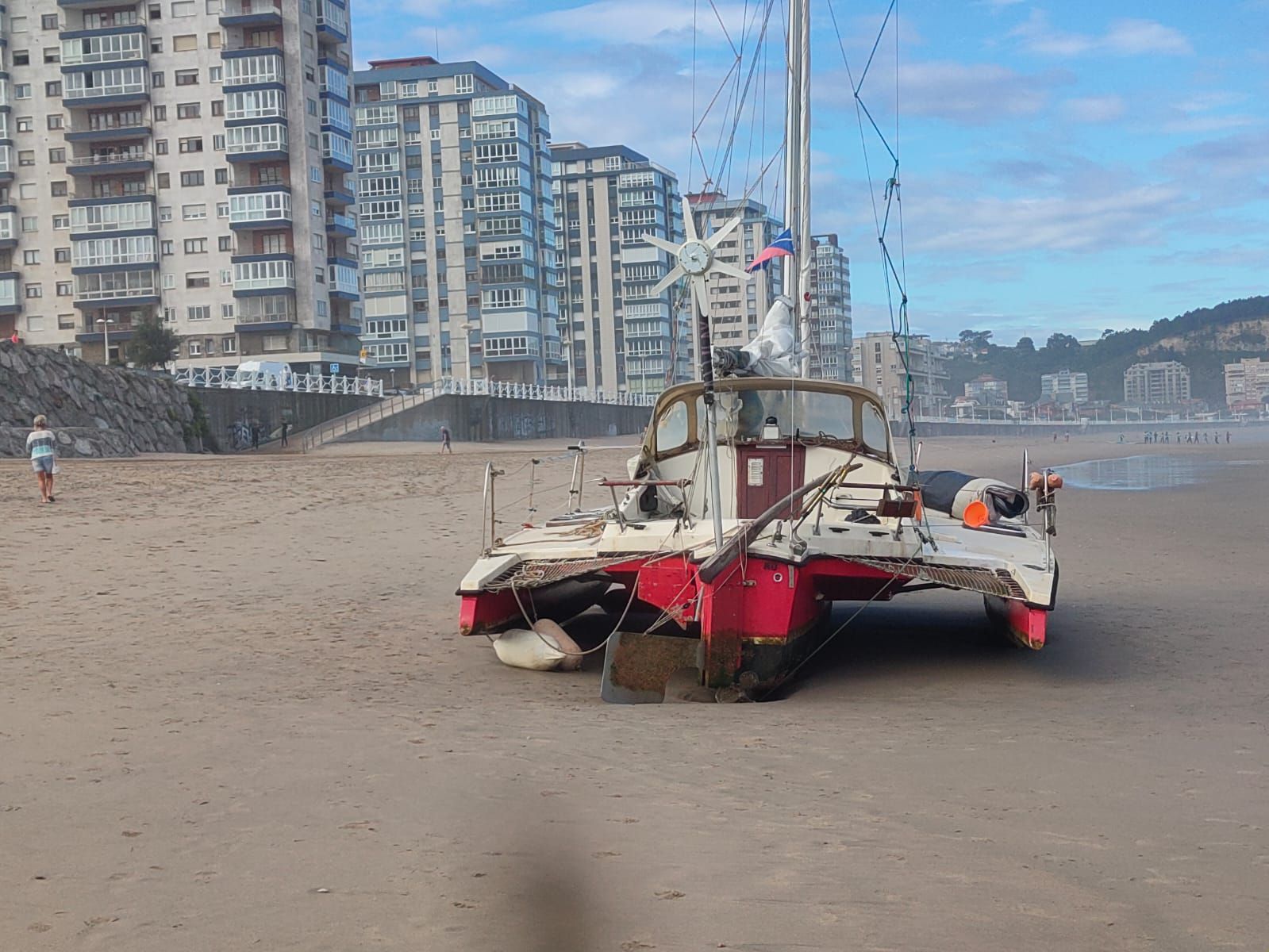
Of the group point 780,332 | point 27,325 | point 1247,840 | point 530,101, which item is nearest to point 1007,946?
point 1247,840

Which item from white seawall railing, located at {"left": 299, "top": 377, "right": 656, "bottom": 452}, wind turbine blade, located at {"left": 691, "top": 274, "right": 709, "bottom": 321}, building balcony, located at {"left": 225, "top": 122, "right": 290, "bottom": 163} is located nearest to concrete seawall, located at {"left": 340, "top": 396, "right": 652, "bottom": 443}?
white seawall railing, located at {"left": 299, "top": 377, "right": 656, "bottom": 452}

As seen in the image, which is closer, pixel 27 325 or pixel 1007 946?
pixel 1007 946

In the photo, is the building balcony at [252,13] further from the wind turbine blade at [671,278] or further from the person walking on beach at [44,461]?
the wind turbine blade at [671,278]

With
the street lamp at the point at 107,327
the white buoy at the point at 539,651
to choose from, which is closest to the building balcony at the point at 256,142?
the street lamp at the point at 107,327

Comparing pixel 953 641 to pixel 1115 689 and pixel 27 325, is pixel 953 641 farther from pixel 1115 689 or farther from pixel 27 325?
pixel 27 325

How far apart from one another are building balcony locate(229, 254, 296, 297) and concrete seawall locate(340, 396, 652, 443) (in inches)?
749

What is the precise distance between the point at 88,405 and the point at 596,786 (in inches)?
1698

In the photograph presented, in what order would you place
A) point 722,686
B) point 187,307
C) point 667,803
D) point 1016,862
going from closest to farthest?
1. point 1016,862
2. point 667,803
3. point 722,686
4. point 187,307

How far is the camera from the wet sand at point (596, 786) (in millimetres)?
4637

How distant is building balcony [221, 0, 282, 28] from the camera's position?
279ft

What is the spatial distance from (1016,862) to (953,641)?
7449mm

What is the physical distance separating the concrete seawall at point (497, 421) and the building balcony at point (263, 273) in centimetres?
1904

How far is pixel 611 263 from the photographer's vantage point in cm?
14688

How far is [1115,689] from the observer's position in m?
9.87
